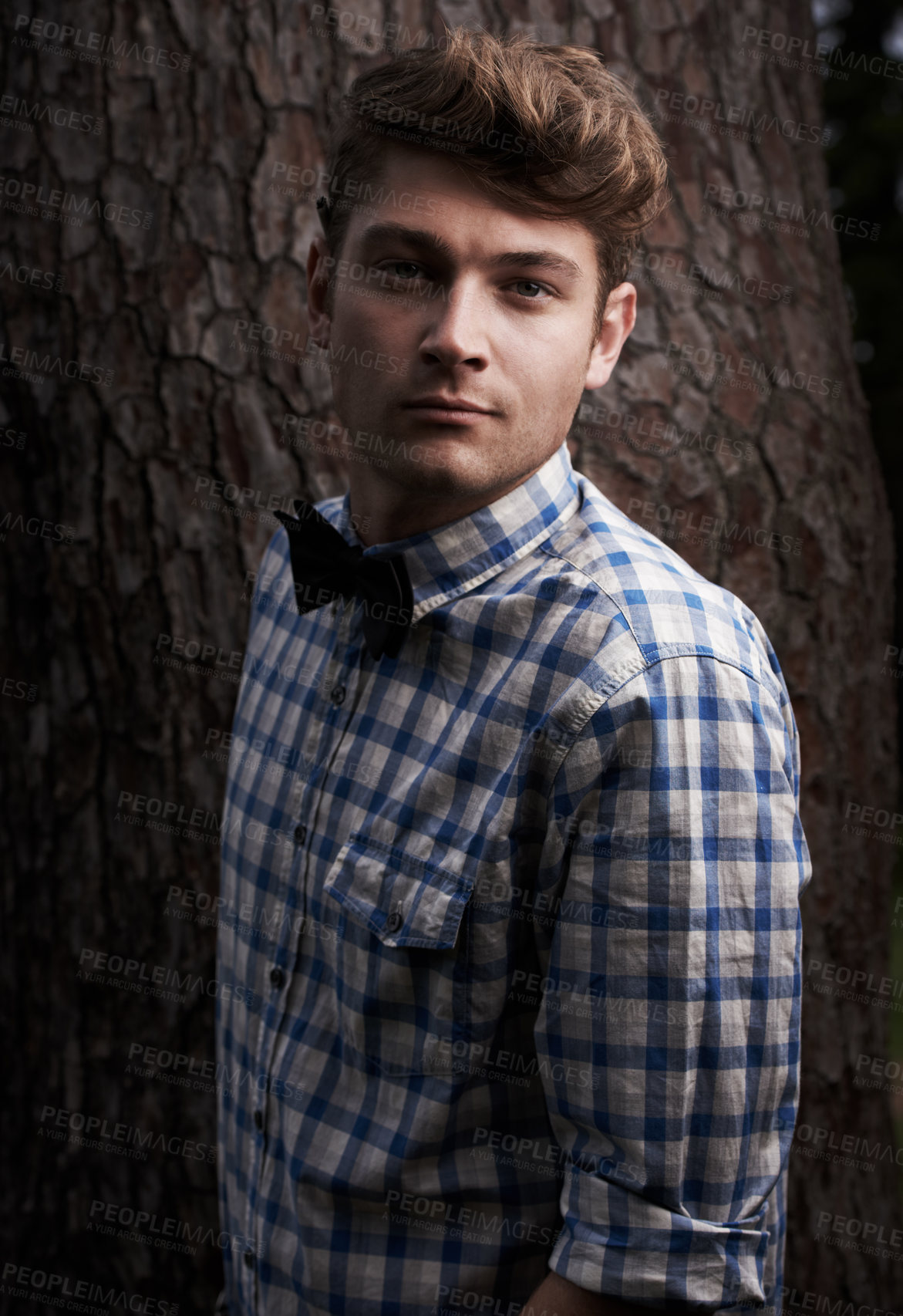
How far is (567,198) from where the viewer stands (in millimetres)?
1329

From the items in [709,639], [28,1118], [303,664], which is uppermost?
[709,639]

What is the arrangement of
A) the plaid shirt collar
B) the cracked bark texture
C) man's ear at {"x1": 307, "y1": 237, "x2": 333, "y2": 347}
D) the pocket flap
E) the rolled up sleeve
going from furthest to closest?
the cracked bark texture
man's ear at {"x1": 307, "y1": 237, "x2": 333, "y2": 347}
the plaid shirt collar
the pocket flap
the rolled up sleeve

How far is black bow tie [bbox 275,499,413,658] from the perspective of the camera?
1.48 metres

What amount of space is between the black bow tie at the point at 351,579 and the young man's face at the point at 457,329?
0.48 feet

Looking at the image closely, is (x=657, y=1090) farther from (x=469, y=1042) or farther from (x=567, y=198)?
(x=567, y=198)

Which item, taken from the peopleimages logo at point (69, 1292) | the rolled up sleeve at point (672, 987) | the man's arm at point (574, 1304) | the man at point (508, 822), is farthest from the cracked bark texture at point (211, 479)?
the man's arm at point (574, 1304)

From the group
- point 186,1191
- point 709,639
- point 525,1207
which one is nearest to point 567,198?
point 709,639

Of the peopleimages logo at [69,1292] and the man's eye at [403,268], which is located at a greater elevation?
the man's eye at [403,268]

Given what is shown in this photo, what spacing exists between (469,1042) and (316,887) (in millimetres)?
349

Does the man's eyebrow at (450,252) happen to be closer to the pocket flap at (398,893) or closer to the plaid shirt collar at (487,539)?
the plaid shirt collar at (487,539)

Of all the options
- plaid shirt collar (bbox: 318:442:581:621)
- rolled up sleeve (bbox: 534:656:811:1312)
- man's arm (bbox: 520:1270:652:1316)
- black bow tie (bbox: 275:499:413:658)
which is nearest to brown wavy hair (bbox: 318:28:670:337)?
plaid shirt collar (bbox: 318:442:581:621)

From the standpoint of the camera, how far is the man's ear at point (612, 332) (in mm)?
1537

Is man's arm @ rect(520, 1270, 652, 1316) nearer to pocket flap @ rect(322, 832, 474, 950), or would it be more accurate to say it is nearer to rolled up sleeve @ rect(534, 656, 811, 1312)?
rolled up sleeve @ rect(534, 656, 811, 1312)

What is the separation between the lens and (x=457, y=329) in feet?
4.31
